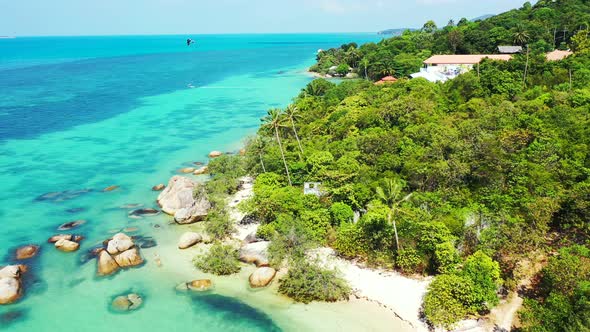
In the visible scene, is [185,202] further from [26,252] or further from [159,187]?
[26,252]

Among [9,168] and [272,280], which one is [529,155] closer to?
[272,280]

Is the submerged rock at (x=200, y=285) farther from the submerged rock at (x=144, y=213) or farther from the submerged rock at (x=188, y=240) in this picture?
the submerged rock at (x=144, y=213)

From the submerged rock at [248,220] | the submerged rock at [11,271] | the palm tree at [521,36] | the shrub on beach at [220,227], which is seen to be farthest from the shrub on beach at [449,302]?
the palm tree at [521,36]

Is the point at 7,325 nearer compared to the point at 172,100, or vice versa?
→ the point at 7,325

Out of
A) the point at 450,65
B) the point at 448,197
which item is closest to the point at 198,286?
the point at 448,197

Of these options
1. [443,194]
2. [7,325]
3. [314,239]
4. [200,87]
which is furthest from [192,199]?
[200,87]

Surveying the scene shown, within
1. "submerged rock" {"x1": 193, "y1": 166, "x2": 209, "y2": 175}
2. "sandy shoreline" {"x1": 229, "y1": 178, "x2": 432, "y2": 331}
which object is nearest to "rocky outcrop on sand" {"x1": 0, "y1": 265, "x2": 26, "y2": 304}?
"sandy shoreline" {"x1": 229, "y1": 178, "x2": 432, "y2": 331}

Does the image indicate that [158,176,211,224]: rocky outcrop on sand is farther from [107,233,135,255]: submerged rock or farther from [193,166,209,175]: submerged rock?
[193,166,209,175]: submerged rock
